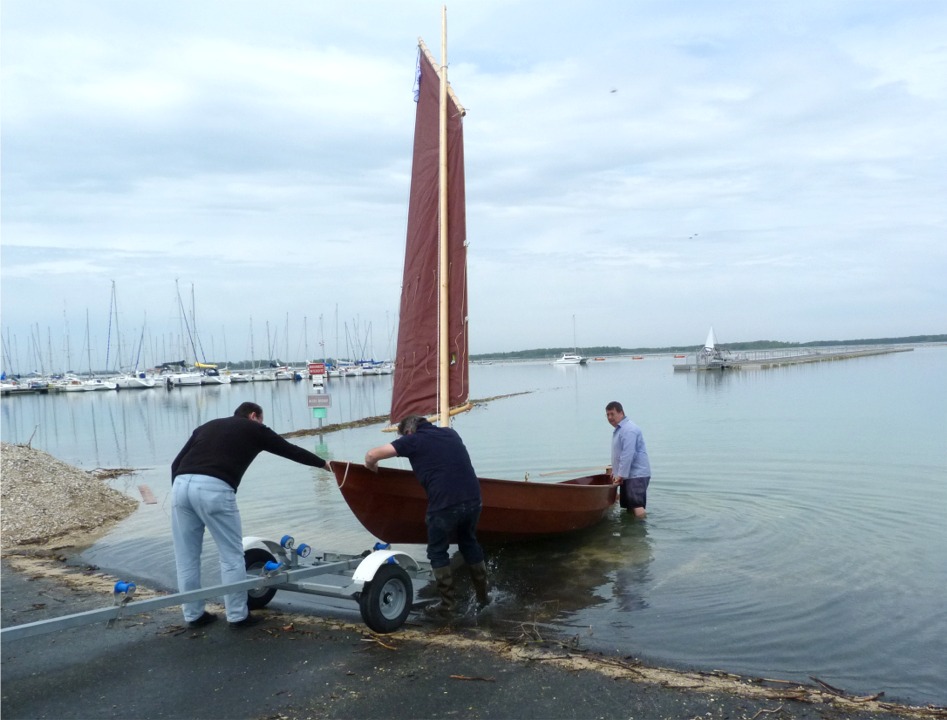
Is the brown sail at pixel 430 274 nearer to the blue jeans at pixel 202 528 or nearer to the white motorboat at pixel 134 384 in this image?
the blue jeans at pixel 202 528

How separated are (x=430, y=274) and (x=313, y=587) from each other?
396cm

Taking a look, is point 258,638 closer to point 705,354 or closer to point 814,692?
point 814,692

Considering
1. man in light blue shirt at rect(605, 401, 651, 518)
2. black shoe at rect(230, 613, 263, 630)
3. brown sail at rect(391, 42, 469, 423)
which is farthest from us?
man in light blue shirt at rect(605, 401, 651, 518)

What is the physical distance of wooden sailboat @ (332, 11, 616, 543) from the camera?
27.7 feet

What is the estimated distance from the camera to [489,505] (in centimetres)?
785

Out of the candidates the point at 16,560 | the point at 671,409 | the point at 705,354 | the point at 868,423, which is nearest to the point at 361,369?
the point at 705,354

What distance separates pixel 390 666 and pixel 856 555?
5948mm

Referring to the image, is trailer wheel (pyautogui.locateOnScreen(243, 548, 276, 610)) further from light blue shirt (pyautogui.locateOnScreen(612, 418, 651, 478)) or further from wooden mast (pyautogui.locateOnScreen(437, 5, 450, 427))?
light blue shirt (pyautogui.locateOnScreen(612, 418, 651, 478))

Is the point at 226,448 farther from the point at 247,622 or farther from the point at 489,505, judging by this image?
the point at 489,505

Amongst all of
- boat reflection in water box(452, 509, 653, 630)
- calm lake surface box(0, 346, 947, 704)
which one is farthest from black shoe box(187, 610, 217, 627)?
boat reflection in water box(452, 509, 653, 630)

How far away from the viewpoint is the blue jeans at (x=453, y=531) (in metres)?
6.25

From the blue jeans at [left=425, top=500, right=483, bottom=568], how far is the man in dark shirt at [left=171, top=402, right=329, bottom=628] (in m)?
1.36

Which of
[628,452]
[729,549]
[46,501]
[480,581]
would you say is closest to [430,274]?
[480,581]

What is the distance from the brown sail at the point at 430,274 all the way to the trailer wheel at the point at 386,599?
120 inches
